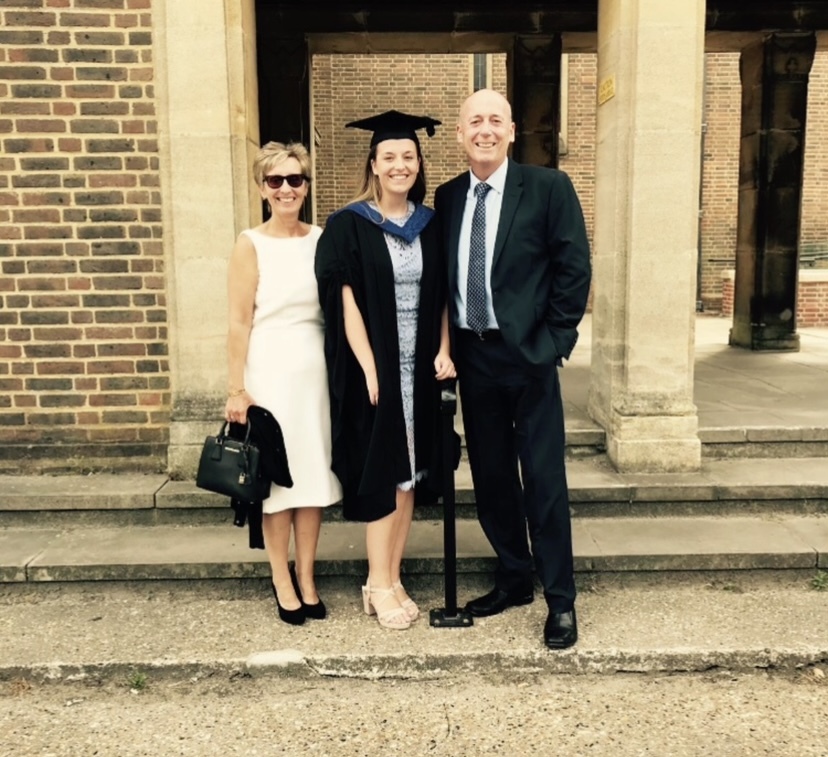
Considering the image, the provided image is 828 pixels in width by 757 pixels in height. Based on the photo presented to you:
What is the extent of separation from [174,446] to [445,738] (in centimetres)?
241

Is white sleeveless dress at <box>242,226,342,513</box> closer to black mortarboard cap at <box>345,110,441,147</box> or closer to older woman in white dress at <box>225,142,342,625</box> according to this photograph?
older woman in white dress at <box>225,142,342,625</box>

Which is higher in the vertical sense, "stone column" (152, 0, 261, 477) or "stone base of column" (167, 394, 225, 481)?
"stone column" (152, 0, 261, 477)

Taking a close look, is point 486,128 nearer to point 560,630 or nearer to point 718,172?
point 560,630

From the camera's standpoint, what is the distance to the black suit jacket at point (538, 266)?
3.12 metres

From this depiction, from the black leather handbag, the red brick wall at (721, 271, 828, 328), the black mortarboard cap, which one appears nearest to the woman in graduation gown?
the black mortarboard cap

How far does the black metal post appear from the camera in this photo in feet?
10.7

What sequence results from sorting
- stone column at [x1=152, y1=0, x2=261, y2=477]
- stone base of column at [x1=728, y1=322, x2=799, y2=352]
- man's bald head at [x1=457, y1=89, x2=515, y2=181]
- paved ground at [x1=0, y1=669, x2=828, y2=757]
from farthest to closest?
stone base of column at [x1=728, y1=322, x2=799, y2=352]
stone column at [x1=152, y1=0, x2=261, y2=477]
man's bald head at [x1=457, y1=89, x2=515, y2=181]
paved ground at [x1=0, y1=669, x2=828, y2=757]

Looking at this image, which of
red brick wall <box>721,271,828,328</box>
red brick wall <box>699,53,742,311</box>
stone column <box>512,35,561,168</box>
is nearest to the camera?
stone column <box>512,35,561,168</box>

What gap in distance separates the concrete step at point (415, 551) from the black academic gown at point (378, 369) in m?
0.69

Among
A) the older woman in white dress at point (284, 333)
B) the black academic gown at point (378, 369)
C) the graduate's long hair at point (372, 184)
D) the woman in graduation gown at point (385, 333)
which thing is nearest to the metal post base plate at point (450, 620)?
the woman in graduation gown at point (385, 333)

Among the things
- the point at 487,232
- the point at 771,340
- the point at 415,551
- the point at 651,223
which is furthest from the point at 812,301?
the point at 487,232

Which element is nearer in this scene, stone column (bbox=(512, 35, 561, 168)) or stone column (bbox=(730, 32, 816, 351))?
stone column (bbox=(512, 35, 561, 168))

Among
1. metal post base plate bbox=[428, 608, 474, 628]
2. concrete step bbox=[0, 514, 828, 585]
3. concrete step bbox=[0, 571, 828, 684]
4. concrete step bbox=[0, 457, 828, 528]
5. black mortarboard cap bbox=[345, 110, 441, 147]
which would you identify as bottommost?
concrete step bbox=[0, 571, 828, 684]

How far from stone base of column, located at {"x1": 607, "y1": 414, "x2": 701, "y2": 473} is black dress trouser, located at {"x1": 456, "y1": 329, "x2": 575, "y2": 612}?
1375 millimetres
